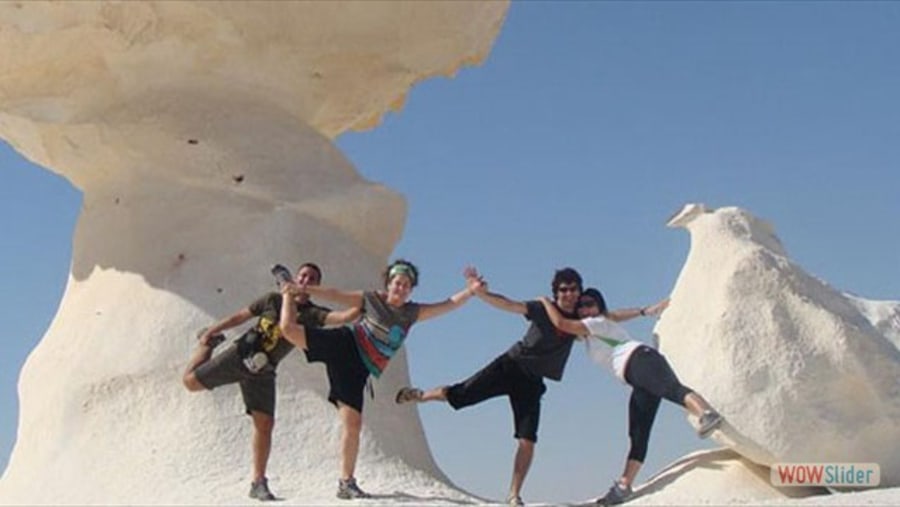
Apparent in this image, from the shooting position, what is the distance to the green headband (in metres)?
6.09

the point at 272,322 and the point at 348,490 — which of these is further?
the point at 272,322

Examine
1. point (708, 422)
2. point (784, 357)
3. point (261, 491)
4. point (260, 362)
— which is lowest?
point (261, 491)

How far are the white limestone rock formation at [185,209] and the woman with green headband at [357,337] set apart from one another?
0.68 m

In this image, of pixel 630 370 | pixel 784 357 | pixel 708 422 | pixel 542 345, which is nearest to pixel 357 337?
pixel 542 345

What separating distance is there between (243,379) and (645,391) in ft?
6.52

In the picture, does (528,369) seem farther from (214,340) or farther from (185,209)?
(185,209)

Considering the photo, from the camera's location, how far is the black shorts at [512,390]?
6496mm

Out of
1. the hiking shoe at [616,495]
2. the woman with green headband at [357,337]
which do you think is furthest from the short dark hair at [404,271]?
the hiking shoe at [616,495]

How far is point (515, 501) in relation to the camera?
248 inches

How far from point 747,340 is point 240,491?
279cm

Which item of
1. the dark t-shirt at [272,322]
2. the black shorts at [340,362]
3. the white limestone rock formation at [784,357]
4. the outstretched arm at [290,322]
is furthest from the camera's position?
the white limestone rock formation at [784,357]

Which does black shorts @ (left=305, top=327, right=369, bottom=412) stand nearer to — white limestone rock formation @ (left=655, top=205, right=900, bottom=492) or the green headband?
the green headband

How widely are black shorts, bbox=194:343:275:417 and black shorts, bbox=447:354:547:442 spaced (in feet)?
3.41

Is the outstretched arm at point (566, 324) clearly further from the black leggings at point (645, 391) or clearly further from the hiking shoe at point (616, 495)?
the hiking shoe at point (616, 495)
